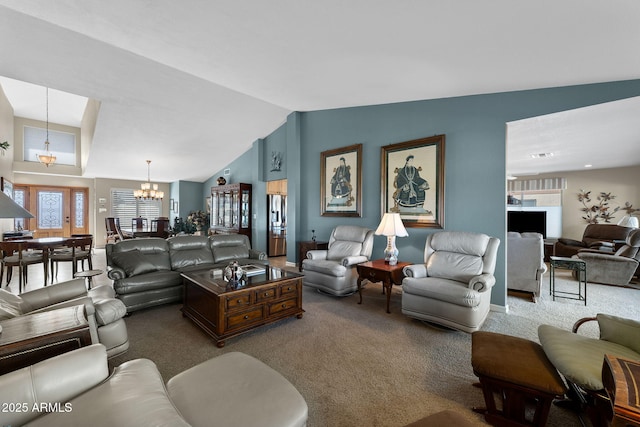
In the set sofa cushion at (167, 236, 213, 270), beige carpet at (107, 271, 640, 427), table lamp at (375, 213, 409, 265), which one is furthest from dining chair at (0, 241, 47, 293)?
table lamp at (375, 213, 409, 265)

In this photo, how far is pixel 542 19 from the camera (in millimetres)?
1975

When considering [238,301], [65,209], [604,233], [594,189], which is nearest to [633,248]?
[604,233]

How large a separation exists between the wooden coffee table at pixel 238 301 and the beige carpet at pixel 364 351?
4.8 inches

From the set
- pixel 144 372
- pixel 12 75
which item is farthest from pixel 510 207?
pixel 12 75

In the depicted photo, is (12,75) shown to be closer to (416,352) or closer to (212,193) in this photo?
(212,193)

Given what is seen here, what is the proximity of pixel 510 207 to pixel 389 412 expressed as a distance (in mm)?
7655

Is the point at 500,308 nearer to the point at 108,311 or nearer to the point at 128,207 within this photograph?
the point at 108,311

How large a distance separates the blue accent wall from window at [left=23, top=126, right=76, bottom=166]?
7.62m

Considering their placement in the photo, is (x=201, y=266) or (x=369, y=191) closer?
(x=201, y=266)

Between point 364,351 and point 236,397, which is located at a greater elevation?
point 236,397

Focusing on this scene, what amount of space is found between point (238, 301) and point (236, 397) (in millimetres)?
1519

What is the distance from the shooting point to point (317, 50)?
288 centimetres

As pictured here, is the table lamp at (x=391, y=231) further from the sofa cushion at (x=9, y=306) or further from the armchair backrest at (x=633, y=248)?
the armchair backrest at (x=633, y=248)

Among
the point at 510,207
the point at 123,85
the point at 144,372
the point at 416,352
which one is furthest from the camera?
the point at 510,207
